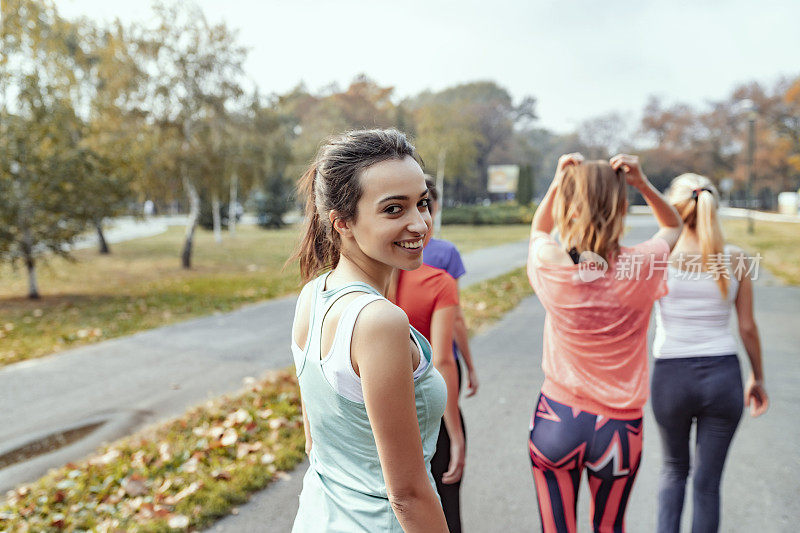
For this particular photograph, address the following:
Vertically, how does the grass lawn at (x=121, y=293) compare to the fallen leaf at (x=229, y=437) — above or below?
below

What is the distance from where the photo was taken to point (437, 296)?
234 cm

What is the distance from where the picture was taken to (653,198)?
91.7 inches

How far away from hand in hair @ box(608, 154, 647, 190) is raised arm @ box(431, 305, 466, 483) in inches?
33.5

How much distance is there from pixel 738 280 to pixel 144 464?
154 inches

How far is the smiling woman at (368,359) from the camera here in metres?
1.12

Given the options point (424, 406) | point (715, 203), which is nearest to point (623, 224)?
point (715, 203)

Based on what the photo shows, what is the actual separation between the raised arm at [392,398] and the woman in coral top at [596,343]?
114 centimetres

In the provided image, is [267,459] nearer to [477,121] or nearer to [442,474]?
[442,474]

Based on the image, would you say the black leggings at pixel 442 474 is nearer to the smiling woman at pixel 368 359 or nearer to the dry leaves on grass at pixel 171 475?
Result: the smiling woman at pixel 368 359

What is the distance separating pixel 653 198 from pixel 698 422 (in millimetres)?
1137

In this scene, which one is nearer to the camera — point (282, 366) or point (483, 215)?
point (282, 366)

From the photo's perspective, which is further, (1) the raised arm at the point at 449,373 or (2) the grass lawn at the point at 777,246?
(2) the grass lawn at the point at 777,246

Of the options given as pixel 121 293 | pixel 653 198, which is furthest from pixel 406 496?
pixel 121 293

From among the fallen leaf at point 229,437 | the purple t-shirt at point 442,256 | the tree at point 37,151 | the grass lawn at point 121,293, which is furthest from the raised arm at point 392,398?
the tree at point 37,151
